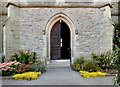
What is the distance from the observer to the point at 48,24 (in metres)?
14.8

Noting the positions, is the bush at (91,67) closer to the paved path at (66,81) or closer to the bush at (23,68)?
the paved path at (66,81)

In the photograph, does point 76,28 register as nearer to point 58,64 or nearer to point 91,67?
point 58,64

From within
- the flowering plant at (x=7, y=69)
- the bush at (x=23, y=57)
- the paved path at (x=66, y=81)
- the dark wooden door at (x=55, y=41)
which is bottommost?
the paved path at (x=66, y=81)

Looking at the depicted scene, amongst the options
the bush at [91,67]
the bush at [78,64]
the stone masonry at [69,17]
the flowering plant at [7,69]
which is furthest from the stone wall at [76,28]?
the flowering plant at [7,69]

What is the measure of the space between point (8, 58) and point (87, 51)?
5006 millimetres

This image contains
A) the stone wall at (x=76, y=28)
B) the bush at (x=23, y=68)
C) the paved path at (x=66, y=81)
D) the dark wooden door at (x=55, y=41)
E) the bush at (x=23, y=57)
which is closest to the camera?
the paved path at (x=66, y=81)

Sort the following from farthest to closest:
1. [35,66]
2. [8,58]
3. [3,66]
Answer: [8,58] < [35,66] < [3,66]

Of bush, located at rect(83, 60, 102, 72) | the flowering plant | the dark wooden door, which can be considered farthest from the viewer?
the dark wooden door

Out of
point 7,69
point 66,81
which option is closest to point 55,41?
point 7,69

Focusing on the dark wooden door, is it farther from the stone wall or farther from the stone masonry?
the stone wall

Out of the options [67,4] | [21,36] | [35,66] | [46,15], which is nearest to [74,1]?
[67,4]

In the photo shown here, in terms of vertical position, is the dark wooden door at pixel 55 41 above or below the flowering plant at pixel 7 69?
above

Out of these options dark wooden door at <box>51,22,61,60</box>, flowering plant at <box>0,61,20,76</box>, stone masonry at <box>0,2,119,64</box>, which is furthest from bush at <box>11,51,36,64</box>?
dark wooden door at <box>51,22,61,60</box>

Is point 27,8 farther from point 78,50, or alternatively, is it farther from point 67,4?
point 78,50
